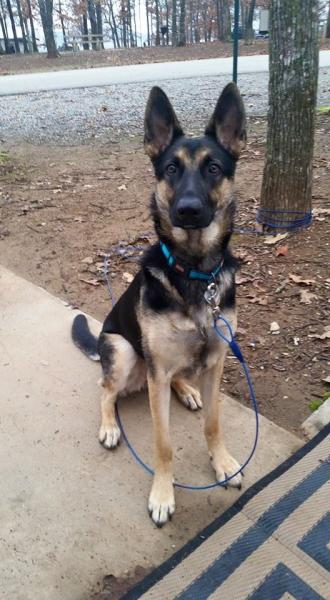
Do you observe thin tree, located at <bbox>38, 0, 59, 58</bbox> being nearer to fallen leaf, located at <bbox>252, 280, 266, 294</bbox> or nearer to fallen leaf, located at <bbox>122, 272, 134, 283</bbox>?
fallen leaf, located at <bbox>122, 272, 134, 283</bbox>

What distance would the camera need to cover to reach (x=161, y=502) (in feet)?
7.91

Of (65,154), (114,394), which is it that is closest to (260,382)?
(114,394)

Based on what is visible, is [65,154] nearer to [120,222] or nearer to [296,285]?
[120,222]

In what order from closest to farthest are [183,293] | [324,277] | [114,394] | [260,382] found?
[183,293]
[114,394]
[260,382]
[324,277]

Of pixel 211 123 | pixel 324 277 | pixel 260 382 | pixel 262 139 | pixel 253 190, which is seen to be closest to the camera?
pixel 211 123

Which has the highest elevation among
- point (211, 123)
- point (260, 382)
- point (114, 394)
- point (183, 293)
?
point (211, 123)

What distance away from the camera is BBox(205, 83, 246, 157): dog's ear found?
2.50m

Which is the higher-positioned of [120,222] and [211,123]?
[211,123]

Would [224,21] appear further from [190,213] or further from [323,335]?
[190,213]

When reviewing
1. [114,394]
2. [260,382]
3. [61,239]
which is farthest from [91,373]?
[61,239]

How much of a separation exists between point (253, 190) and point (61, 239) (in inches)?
105

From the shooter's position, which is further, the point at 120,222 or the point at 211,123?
the point at 120,222

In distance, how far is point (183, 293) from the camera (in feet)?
7.79

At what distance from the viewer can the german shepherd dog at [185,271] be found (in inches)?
90.4
